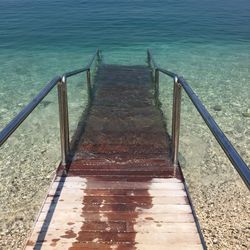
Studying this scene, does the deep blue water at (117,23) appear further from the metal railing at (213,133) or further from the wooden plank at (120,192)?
the wooden plank at (120,192)

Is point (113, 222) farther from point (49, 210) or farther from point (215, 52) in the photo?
point (215, 52)

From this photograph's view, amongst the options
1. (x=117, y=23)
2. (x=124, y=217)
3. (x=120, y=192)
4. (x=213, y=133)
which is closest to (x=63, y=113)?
(x=120, y=192)

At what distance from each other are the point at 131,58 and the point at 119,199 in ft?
35.9

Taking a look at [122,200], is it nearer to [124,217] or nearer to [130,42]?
[124,217]

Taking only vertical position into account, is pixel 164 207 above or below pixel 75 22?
below

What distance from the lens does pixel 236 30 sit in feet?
63.4

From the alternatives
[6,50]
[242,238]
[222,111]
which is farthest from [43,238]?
[6,50]

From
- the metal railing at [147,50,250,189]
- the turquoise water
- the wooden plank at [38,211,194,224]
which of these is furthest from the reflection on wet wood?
the turquoise water

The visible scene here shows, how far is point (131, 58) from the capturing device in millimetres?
14109

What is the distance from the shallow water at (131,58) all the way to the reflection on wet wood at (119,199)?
0.99 meters

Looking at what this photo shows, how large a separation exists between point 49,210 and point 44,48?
43.3 feet

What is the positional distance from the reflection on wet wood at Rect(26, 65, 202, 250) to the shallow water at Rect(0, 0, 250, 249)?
99cm

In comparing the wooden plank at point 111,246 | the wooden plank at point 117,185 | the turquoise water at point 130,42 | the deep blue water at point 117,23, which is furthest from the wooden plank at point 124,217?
the deep blue water at point 117,23

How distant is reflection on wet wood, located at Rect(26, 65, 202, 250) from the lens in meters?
3.12
